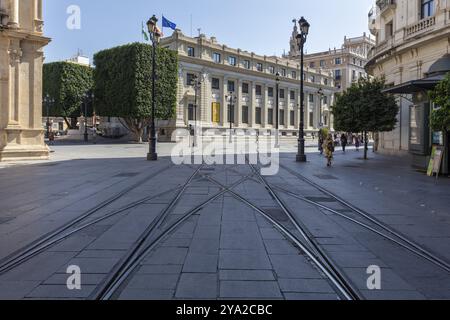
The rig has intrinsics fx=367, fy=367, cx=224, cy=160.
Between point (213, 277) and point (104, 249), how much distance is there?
192 cm

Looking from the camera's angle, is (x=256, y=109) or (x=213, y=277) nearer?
(x=213, y=277)

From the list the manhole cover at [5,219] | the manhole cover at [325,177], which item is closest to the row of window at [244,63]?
the manhole cover at [325,177]

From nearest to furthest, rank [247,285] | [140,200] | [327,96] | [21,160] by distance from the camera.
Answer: [247,285] < [140,200] < [21,160] < [327,96]

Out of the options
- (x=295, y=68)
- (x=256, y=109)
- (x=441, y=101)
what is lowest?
(x=441, y=101)

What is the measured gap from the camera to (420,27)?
23344mm

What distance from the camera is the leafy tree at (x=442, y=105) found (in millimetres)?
13047

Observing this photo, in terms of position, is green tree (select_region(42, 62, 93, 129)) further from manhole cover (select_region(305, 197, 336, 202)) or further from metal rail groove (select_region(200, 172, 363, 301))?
metal rail groove (select_region(200, 172, 363, 301))

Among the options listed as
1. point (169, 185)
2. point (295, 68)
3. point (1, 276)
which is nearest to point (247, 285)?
point (1, 276)

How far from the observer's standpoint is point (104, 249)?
5.30m

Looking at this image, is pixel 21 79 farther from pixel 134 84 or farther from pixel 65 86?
pixel 65 86

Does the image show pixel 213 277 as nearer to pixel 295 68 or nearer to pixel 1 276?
pixel 1 276

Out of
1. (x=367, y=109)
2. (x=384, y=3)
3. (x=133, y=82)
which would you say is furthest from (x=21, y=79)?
(x=384, y=3)

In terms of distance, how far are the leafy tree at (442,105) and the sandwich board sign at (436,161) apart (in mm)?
1519

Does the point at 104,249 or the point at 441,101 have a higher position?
the point at 441,101
